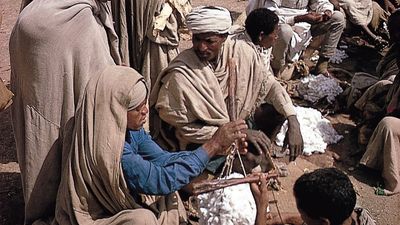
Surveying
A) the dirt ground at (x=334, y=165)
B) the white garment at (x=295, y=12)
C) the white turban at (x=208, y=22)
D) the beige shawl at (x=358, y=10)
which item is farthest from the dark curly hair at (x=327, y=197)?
the beige shawl at (x=358, y=10)

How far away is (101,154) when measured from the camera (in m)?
3.38

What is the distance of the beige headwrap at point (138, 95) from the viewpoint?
134 inches

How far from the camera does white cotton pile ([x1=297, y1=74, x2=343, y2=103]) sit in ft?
21.9

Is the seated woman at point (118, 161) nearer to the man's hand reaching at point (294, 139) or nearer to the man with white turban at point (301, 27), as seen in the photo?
the man's hand reaching at point (294, 139)

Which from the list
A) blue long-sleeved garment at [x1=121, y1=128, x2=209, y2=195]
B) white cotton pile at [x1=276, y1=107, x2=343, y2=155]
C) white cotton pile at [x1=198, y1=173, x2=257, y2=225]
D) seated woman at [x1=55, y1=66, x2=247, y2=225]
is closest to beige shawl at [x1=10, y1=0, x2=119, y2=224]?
seated woman at [x1=55, y1=66, x2=247, y2=225]

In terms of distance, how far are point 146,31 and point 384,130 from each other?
82.5 inches

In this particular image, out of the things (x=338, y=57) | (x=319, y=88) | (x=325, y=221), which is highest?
(x=325, y=221)

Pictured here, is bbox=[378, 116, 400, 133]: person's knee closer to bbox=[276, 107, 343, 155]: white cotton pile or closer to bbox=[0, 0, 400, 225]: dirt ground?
bbox=[0, 0, 400, 225]: dirt ground

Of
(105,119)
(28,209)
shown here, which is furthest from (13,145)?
(105,119)

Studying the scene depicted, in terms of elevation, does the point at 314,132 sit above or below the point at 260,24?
below

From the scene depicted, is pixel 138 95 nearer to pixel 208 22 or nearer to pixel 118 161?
pixel 118 161

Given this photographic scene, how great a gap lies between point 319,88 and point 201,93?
265 cm

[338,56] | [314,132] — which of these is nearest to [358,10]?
[338,56]

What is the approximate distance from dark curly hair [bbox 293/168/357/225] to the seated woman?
0.64 meters
